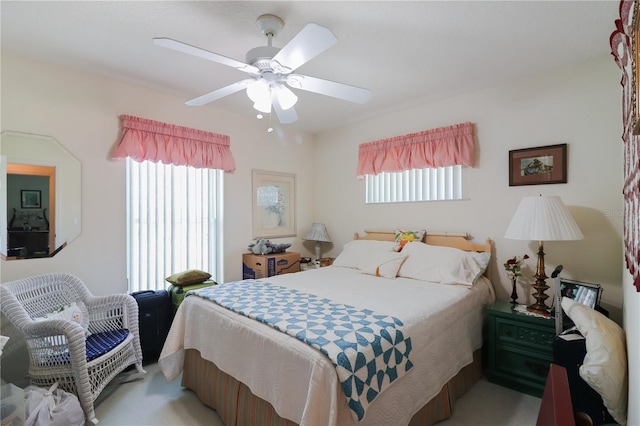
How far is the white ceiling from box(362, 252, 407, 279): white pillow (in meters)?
1.64

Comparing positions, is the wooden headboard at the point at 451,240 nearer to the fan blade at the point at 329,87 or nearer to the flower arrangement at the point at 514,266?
the flower arrangement at the point at 514,266

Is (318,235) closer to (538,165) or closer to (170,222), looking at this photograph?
(170,222)

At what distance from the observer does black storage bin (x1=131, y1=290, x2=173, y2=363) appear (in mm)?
2615

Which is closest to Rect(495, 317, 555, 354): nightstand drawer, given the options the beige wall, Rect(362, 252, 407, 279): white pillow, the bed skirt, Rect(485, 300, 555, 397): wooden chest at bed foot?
Rect(485, 300, 555, 397): wooden chest at bed foot

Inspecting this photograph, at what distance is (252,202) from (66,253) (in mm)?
1830

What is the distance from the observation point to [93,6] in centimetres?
172

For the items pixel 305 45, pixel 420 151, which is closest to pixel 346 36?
pixel 305 45

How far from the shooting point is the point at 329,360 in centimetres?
130

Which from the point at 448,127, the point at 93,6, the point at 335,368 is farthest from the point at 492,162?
the point at 93,6

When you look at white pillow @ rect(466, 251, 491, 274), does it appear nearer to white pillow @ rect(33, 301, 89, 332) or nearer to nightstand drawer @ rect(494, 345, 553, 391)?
nightstand drawer @ rect(494, 345, 553, 391)

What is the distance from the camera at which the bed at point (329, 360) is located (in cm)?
136

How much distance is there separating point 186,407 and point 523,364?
2449 millimetres

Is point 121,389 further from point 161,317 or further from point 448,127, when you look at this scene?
point 448,127

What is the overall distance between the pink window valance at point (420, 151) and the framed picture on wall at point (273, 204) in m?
1.01
